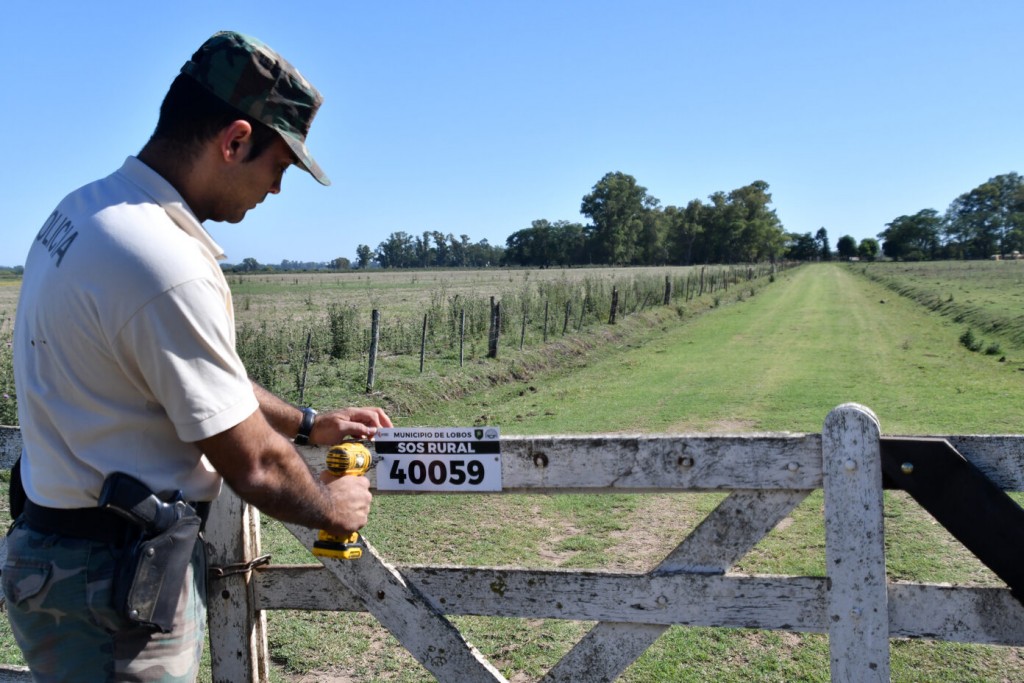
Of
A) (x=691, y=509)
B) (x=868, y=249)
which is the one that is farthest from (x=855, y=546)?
(x=868, y=249)

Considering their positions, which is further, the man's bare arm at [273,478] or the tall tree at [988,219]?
the tall tree at [988,219]

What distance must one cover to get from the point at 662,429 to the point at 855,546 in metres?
8.04

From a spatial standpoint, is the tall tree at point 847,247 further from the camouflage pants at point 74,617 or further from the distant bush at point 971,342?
the camouflage pants at point 74,617

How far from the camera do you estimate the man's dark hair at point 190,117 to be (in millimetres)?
1832

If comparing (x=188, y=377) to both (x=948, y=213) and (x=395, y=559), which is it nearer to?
(x=395, y=559)

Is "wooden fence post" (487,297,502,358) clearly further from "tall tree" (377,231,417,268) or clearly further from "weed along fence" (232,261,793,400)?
"tall tree" (377,231,417,268)

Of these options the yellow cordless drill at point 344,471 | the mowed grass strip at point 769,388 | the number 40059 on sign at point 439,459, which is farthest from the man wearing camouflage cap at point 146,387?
the mowed grass strip at point 769,388

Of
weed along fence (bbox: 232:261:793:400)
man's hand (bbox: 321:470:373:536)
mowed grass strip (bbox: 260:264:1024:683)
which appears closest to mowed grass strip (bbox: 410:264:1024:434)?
mowed grass strip (bbox: 260:264:1024:683)

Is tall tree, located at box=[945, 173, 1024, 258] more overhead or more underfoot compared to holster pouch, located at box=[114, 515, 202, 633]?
more overhead

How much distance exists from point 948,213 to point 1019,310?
12466cm

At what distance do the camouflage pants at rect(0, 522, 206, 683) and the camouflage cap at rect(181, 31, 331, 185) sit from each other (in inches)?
40.5

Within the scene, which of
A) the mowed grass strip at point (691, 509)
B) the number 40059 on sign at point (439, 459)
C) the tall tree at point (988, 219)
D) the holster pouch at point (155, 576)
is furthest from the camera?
the tall tree at point (988, 219)

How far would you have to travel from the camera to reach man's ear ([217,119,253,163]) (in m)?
1.84

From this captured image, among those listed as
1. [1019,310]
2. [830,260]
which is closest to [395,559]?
Result: [1019,310]
